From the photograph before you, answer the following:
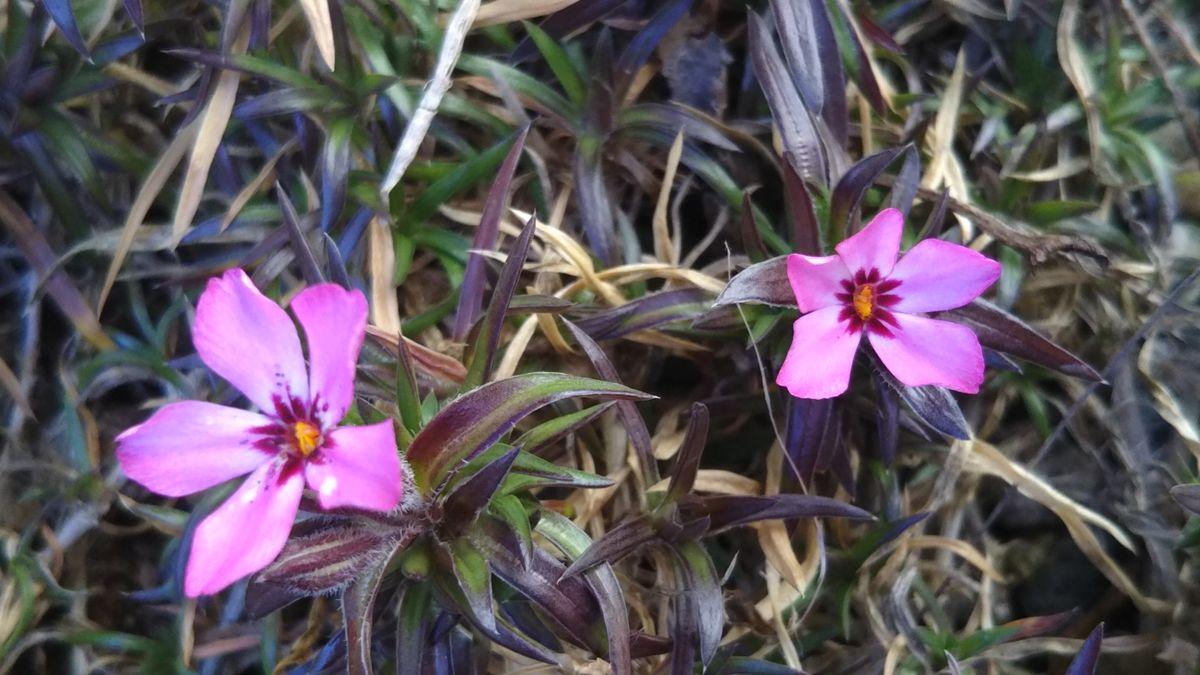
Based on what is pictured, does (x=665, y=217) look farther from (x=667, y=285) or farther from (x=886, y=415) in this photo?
(x=886, y=415)

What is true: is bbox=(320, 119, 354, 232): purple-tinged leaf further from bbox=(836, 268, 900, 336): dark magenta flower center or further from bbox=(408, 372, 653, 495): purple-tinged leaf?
bbox=(836, 268, 900, 336): dark magenta flower center

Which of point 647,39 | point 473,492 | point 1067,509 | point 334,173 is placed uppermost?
point 647,39

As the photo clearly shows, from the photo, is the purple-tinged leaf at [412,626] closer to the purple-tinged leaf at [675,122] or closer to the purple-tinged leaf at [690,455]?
the purple-tinged leaf at [690,455]

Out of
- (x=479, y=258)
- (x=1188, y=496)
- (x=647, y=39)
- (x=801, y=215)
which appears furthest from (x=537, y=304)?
(x=1188, y=496)

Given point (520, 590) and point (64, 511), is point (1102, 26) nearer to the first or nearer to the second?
point (520, 590)

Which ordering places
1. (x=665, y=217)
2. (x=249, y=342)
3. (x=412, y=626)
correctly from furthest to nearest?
1. (x=665, y=217)
2. (x=412, y=626)
3. (x=249, y=342)

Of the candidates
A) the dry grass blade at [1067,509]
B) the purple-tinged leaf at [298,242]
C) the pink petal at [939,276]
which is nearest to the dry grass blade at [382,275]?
the purple-tinged leaf at [298,242]

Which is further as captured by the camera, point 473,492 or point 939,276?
point 939,276
